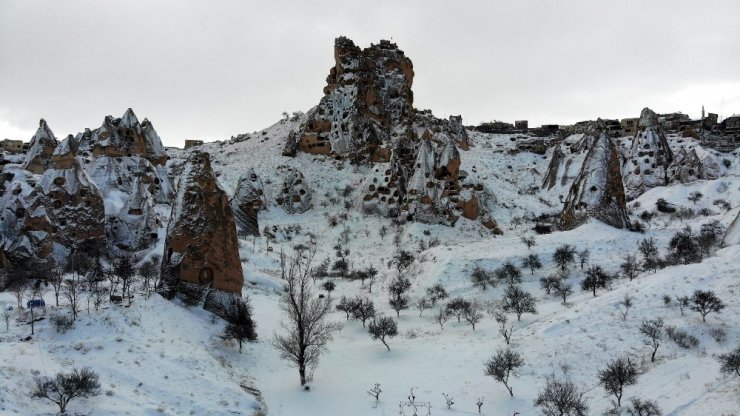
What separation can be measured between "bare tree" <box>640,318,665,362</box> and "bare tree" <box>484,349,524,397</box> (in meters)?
5.04

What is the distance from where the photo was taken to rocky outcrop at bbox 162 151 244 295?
78.8ft

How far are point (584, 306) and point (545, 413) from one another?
32.4 ft

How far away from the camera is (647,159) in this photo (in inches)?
2458

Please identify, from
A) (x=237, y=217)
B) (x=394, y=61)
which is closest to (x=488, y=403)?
(x=237, y=217)

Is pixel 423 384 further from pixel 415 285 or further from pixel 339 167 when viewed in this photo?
pixel 339 167

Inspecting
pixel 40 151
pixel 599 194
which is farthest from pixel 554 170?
pixel 40 151

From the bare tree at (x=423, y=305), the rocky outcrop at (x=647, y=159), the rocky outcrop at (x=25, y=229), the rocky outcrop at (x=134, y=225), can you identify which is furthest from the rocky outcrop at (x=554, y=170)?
the rocky outcrop at (x=25, y=229)

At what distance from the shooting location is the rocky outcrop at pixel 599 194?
3866 centimetres

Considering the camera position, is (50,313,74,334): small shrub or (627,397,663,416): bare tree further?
(50,313,74,334): small shrub

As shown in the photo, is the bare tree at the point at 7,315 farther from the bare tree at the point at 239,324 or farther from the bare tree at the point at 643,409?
the bare tree at the point at 643,409

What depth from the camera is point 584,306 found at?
1016 inches

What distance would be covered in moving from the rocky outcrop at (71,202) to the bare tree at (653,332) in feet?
106

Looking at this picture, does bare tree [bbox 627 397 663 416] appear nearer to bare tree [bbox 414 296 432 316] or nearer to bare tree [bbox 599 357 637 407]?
bare tree [bbox 599 357 637 407]

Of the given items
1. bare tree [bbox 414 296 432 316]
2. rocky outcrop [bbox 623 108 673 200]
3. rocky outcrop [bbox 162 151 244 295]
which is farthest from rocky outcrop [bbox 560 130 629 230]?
rocky outcrop [bbox 162 151 244 295]
